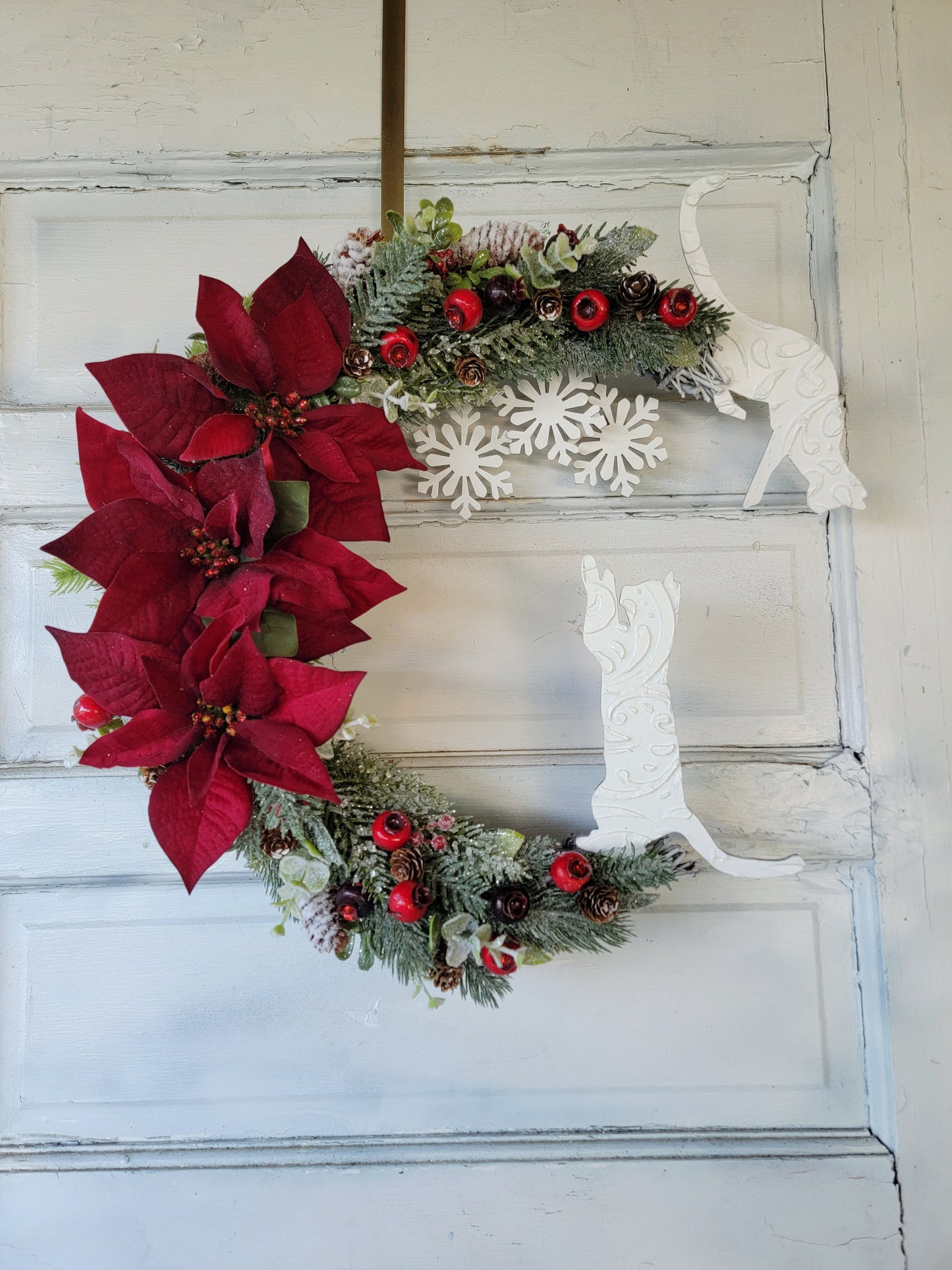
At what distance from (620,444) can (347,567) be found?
36 centimetres

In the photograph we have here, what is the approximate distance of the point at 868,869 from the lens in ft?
2.83

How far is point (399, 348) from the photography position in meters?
0.73

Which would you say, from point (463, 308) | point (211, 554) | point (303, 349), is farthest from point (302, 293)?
point (211, 554)

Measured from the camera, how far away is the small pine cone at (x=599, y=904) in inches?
28.2

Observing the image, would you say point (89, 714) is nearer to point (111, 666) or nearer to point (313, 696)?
point (111, 666)

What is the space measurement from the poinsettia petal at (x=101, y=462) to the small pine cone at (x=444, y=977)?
1.80 feet

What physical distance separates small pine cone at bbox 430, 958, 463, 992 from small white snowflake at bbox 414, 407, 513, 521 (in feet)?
1.57

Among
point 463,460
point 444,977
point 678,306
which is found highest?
point 678,306

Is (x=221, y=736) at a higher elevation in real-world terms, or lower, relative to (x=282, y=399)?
lower

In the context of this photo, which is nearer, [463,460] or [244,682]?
[244,682]

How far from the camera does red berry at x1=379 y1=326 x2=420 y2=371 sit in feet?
2.38

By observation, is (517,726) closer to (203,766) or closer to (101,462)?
(203,766)

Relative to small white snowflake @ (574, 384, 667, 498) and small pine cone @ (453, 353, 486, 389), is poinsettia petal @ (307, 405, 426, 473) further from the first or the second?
small white snowflake @ (574, 384, 667, 498)

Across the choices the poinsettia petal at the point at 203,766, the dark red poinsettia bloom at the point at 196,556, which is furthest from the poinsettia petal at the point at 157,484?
the poinsettia petal at the point at 203,766
